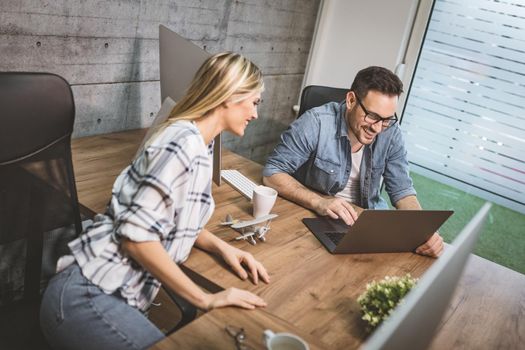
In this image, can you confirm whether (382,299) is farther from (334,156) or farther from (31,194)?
(334,156)

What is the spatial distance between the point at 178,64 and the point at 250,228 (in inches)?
29.6

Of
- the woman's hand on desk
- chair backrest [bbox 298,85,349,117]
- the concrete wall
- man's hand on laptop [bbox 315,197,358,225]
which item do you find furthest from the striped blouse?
chair backrest [bbox 298,85,349,117]

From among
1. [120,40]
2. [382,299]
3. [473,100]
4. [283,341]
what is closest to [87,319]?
[283,341]

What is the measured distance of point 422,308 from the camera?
633 millimetres

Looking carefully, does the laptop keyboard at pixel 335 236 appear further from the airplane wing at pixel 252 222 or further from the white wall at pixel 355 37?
the white wall at pixel 355 37

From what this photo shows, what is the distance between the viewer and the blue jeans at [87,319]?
3.67ft

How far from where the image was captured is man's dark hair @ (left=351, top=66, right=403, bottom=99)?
6.62 feet

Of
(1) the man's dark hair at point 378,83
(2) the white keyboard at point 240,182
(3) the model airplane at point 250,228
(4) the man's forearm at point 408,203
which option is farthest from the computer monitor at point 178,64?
(4) the man's forearm at point 408,203

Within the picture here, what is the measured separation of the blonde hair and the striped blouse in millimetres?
57

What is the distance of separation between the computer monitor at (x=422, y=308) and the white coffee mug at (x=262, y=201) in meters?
0.81

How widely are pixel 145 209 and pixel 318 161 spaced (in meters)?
1.17

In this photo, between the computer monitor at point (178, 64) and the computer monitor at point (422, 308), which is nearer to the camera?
the computer monitor at point (422, 308)

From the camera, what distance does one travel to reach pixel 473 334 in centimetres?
131

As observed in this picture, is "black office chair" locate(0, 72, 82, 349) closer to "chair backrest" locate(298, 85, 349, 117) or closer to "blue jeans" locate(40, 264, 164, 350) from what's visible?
"blue jeans" locate(40, 264, 164, 350)
